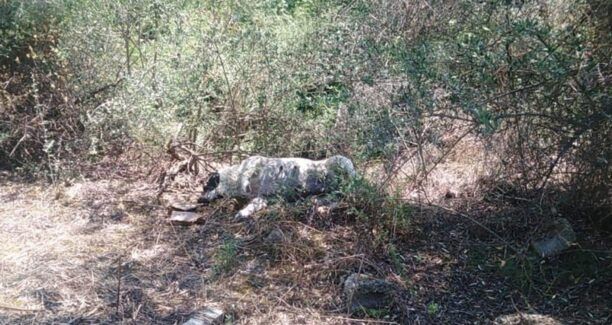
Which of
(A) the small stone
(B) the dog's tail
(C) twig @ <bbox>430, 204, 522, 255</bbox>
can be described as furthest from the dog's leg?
(A) the small stone

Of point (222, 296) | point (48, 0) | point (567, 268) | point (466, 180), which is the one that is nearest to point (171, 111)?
point (48, 0)

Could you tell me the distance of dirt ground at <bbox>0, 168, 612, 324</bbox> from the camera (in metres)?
3.46

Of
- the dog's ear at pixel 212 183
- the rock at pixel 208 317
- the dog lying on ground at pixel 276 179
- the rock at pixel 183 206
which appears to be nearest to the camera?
the rock at pixel 208 317

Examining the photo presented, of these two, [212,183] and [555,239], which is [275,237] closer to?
[212,183]

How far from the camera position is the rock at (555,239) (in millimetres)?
3736

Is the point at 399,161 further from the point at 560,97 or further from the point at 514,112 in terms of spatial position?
the point at 560,97

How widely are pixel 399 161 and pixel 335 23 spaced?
1.80 meters

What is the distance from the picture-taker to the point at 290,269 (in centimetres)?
388

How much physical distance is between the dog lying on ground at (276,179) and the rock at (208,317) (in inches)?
45.1

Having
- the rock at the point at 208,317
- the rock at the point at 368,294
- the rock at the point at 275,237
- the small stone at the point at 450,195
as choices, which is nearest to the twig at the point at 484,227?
the small stone at the point at 450,195

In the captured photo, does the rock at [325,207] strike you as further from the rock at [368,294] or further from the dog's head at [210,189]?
the dog's head at [210,189]

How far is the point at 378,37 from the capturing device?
4910 mm

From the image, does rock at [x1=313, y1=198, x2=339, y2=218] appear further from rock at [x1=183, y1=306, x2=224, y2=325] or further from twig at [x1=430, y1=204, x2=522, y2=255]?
rock at [x1=183, y1=306, x2=224, y2=325]

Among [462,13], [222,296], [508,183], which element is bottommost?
[222,296]
